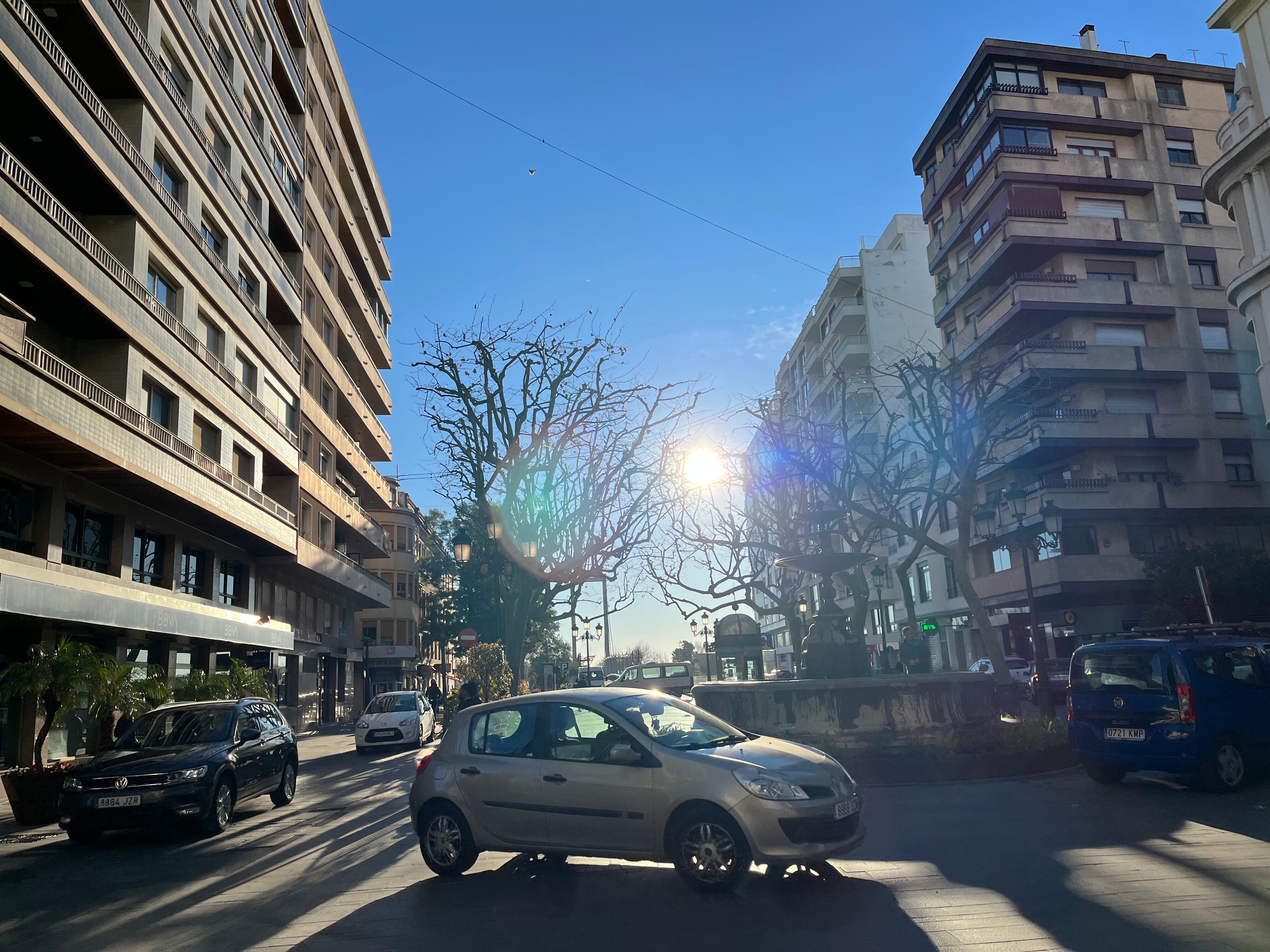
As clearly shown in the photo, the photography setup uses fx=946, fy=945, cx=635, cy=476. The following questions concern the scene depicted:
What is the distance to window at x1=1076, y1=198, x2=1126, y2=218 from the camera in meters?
41.3

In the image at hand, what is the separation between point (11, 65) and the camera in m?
15.9

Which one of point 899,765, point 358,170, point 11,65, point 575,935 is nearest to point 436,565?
point 358,170

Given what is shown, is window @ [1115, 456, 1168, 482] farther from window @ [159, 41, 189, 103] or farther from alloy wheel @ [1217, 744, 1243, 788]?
window @ [159, 41, 189, 103]

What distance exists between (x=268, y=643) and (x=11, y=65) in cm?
1827

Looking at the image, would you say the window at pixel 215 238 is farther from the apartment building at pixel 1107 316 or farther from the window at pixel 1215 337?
the window at pixel 1215 337

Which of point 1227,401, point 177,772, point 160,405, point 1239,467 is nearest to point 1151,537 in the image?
point 1239,467

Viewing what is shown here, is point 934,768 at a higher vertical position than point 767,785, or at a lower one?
lower

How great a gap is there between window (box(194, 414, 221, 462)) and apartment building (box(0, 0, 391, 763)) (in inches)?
2.4

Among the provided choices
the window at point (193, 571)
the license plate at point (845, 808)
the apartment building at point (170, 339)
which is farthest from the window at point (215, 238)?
the license plate at point (845, 808)

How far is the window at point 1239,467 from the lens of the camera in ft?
132

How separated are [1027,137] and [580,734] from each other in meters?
41.6

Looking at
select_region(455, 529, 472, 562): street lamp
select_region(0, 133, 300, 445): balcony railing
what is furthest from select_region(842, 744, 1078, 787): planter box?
select_region(0, 133, 300, 445): balcony railing

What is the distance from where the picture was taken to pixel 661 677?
113ft

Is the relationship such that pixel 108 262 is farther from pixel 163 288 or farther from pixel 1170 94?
pixel 1170 94
